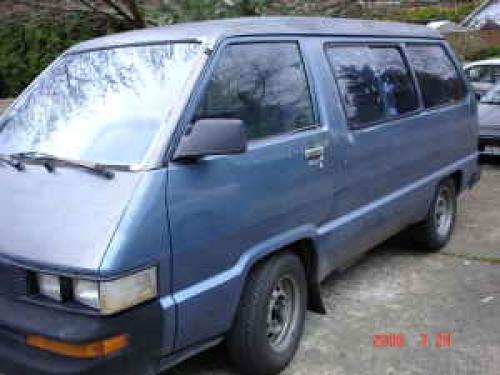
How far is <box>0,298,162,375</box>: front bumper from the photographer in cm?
281

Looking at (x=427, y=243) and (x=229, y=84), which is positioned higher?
(x=229, y=84)

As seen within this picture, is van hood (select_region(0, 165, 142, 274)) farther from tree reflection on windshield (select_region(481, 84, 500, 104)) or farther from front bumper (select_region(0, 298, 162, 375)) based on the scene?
tree reflection on windshield (select_region(481, 84, 500, 104))

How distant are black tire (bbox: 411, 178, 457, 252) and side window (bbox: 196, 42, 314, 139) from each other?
224cm

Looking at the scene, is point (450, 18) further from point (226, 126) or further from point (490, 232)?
point (226, 126)

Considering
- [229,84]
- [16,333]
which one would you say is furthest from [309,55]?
[16,333]

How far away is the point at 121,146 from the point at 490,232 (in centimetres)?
451

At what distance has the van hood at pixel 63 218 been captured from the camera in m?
2.86

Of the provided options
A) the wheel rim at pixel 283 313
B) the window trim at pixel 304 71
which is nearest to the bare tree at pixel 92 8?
the window trim at pixel 304 71

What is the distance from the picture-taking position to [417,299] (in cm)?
496

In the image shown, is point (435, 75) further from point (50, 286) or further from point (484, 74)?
point (484, 74)

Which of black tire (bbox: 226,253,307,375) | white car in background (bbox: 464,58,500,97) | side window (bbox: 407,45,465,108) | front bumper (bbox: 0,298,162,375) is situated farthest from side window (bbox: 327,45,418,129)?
white car in background (bbox: 464,58,500,97)

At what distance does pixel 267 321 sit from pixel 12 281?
1.33 meters

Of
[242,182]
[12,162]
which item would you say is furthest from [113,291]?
[12,162]

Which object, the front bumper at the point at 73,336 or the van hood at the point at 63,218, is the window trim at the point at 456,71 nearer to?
the van hood at the point at 63,218
